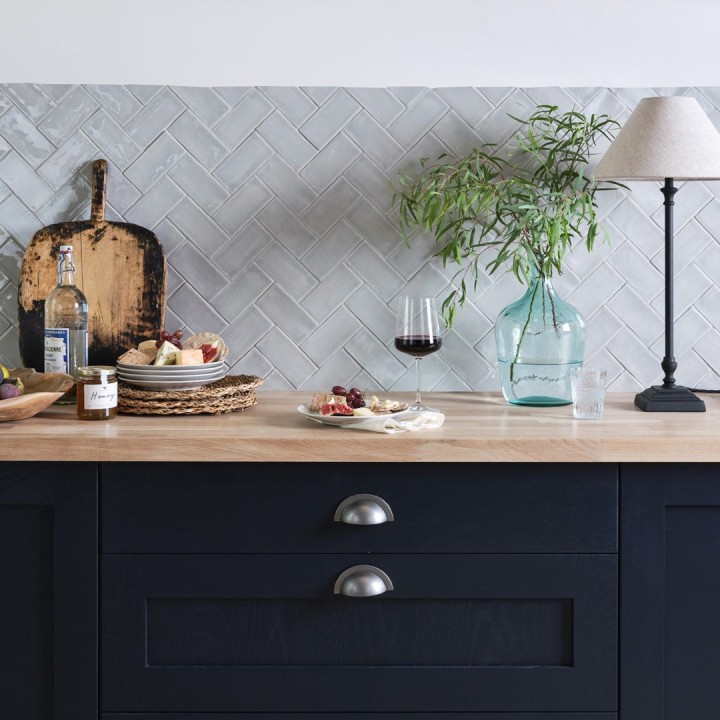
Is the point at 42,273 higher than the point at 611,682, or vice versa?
the point at 42,273

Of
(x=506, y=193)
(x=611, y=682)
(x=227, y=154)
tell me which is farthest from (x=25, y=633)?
(x=506, y=193)

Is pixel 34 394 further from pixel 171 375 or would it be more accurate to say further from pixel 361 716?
pixel 361 716

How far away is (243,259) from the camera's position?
2.29m

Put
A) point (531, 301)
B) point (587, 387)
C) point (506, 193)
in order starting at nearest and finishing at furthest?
point (587, 387) < point (531, 301) < point (506, 193)

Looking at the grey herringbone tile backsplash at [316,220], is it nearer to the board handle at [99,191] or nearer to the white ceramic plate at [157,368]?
the board handle at [99,191]

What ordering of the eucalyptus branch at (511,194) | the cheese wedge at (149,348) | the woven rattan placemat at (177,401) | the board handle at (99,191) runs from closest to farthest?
1. the woven rattan placemat at (177,401)
2. the cheese wedge at (149,348)
3. the eucalyptus branch at (511,194)
4. the board handle at (99,191)

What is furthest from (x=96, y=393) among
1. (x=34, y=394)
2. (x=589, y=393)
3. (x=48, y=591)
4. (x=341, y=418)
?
(x=589, y=393)

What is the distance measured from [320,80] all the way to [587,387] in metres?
1.08

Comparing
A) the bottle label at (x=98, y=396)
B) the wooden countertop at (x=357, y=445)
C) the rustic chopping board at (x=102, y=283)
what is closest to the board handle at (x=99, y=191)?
the rustic chopping board at (x=102, y=283)

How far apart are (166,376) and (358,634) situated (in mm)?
683

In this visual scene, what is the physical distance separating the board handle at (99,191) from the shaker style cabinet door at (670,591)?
56.5 inches

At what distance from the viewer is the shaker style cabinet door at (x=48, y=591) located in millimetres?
1652

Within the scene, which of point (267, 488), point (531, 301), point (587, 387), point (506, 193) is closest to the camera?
point (267, 488)

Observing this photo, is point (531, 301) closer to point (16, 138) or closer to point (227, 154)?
point (227, 154)
